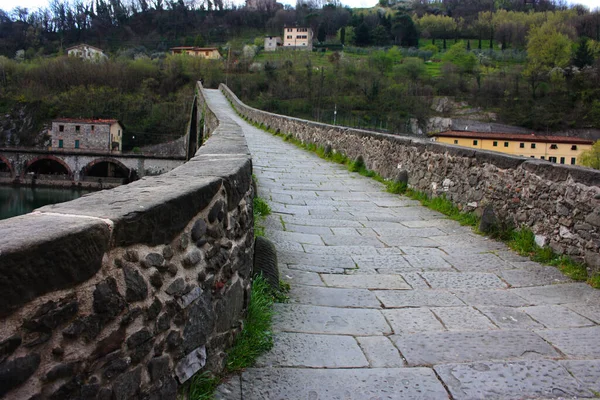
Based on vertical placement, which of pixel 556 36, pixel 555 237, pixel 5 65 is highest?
pixel 556 36

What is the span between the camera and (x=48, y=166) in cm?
5103

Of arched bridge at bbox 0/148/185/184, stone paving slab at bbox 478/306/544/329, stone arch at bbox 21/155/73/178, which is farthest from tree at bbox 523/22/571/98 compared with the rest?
stone paving slab at bbox 478/306/544/329

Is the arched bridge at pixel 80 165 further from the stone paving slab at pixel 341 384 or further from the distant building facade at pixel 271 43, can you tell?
the distant building facade at pixel 271 43

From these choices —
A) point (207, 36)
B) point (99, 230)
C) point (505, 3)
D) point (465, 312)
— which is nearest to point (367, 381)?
point (465, 312)

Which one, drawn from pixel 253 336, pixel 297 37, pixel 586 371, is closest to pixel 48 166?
pixel 253 336

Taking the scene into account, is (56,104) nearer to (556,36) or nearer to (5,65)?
(5,65)

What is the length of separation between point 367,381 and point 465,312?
1.21 metres

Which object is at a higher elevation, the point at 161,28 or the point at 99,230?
the point at 161,28

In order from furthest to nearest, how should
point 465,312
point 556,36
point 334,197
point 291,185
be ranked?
point 556,36, point 291,185, point 334,197, point 465,312

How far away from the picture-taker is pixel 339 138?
39.5 feet

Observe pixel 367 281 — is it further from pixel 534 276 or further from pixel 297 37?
pixel 297 37

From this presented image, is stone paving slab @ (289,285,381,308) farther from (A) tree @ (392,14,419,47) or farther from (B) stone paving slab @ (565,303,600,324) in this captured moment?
(A) tree @ (392,14,419,47)

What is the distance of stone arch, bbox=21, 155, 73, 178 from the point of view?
49.0m

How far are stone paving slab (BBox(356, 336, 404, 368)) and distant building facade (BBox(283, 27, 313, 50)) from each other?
338ft
